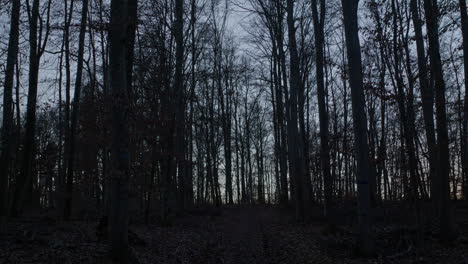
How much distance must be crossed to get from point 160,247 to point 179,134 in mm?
10344

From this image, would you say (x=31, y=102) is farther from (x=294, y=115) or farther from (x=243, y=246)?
(x=294, y=115)

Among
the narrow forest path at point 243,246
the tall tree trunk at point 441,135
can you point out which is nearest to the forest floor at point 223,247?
the narrow forest path at point 243,246

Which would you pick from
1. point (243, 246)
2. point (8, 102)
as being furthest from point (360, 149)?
point (8, 102)

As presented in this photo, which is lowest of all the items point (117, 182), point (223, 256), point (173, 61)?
point (223, 256)

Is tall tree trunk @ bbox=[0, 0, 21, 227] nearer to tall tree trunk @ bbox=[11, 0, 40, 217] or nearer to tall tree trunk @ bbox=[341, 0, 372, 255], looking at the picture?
tall tree trunk @ bbox=[11, 0, 40, 217]

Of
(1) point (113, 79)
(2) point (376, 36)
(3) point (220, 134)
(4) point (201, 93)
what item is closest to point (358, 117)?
(2) point (376, 36)

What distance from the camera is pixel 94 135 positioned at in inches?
544

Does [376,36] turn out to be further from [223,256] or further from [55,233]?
[55,233]

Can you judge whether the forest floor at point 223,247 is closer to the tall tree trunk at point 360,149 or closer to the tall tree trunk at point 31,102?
the tall tree trunk at point 360,149

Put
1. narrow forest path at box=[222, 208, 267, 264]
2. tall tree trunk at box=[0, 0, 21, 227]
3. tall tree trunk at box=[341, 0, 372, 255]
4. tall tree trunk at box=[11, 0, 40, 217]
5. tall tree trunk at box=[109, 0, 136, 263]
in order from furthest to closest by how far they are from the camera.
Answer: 1. tall tree trunk at box=[11, 0, 40, 217]
2. tall tree trunk at box=[0, 0, 21, 227]
3. narrow forest path at box=[222, 208, 267, 264]
4. tall tree trunk at box=[341, 0, 372, 255]
5. tall tree trunk at box=[109, 0, 136, 263]

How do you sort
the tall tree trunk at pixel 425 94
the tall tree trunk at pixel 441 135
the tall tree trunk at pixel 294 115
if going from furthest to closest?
the tall tree trunk at pixel 294 115 < the tall tree trunk at pixel 425 94 < the tall tree trunk at pixel 441 135

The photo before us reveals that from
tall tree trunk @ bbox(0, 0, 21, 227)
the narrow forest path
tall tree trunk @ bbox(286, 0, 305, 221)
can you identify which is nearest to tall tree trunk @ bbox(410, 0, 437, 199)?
the narrow forest path

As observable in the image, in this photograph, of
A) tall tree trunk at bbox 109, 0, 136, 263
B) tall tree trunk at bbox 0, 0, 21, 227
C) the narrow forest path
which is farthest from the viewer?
tall tree trunk at bbox 0, 0, 21, 227

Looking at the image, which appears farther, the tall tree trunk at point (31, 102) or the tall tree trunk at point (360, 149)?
the tall tree trunk at point (31, 102)
